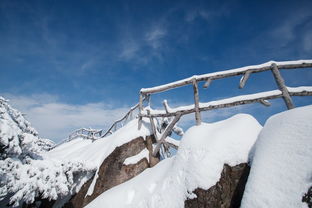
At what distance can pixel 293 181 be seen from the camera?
103 inches

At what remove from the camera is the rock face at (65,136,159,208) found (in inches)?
309

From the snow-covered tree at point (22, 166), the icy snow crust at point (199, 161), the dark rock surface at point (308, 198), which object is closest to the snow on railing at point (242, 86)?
the icy snow crust at point (199, 161)

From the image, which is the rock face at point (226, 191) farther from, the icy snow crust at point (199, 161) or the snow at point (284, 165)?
the snow at point (284, 165)

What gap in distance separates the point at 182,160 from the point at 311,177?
9.52ft

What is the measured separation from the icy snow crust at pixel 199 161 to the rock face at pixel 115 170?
217 centimetres

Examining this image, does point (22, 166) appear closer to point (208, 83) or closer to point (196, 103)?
point (196, 103)

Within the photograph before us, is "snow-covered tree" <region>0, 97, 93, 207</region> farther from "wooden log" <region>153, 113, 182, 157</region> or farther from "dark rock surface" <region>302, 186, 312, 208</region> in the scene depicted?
"dark rock surface" <region>302, 186, 312, 208</region>

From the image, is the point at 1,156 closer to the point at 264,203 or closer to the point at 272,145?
the point at 264,203

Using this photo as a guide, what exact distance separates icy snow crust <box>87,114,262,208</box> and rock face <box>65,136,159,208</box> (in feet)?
7.11

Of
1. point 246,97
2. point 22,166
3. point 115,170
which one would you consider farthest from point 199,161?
point 115,170

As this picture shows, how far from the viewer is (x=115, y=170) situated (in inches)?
322

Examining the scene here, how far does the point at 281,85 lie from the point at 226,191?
10.8 feet

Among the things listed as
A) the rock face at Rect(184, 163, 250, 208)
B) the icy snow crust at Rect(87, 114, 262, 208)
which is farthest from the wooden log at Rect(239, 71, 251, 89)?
the rock face at Rect(184, 163, 250, 208)

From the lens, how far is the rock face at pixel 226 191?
155 inches
